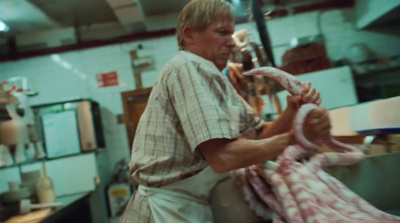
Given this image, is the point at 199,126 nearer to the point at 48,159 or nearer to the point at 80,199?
the point at 80,199

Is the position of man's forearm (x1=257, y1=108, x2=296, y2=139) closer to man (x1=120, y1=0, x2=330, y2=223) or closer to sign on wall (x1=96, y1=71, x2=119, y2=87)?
man (x1=120, y1=0, x2=330, y2=223)

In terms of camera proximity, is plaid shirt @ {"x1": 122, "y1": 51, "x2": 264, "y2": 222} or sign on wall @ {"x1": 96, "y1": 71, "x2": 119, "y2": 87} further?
sign on wall @ {"x1": 96, "y1": 71, "x2": 119, "y2": 87}

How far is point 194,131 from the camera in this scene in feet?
2.17

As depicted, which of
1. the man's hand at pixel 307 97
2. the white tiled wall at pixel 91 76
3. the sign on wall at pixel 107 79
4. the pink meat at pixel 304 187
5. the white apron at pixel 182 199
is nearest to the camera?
the pink meat at pixel 304 187

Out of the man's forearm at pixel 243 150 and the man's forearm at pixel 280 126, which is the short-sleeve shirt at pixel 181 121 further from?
the man's forearm at pixel 280 126

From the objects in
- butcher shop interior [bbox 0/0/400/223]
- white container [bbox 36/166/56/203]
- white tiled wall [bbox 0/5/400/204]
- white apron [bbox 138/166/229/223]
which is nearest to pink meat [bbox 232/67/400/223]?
butcher shop interior [bbox 0/0/400/223]

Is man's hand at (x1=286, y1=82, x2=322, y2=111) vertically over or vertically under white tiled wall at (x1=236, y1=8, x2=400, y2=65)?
under

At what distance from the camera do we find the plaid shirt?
26.0 inches

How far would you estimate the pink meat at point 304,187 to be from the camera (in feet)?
1.76

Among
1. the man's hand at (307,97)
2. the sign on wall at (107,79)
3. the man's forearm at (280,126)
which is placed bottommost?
the man's forearm at (280,126)

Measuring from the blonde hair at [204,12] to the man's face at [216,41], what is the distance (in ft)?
0.04

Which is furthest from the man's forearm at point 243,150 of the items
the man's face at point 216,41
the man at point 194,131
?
the man's face at point 216,41

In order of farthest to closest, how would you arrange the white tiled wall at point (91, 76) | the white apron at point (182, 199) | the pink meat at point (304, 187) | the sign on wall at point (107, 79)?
the sign on wall at point (107, 79), the white tiled wall at point (91, 76), the white apron at point (182, 199), the pink meat at point (304, 187)

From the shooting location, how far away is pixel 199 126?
65cm
